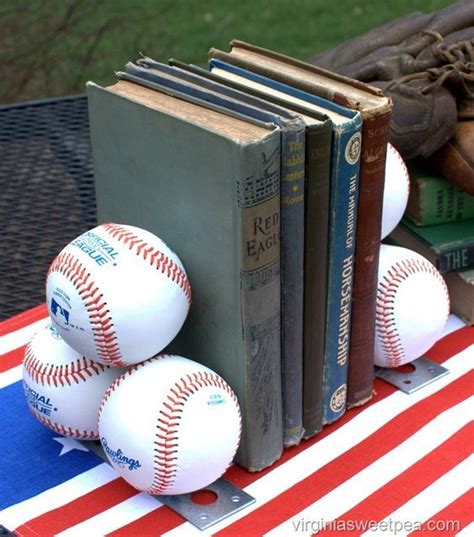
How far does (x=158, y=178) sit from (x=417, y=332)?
51 centimetres

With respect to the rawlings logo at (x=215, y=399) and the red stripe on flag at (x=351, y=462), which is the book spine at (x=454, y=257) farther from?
the rawlings logo at (x=215, y=399)

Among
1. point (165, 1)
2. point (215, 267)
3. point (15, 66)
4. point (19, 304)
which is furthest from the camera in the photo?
point (165, 1)

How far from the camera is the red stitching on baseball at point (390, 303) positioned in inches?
66.6

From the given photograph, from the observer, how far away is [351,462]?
1566 mm

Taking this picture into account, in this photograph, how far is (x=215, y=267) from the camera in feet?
4.82

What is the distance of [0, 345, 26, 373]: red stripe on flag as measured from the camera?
1.80m

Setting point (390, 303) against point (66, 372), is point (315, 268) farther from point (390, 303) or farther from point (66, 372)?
point (66, 372)

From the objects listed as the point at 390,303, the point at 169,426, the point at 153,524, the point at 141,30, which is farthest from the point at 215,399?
the point at 141,30

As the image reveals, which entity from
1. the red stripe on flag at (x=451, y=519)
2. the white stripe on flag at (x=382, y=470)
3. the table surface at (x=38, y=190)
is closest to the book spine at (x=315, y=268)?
the white stripe on flag at (x=382, y=470)

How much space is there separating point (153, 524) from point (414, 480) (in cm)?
38

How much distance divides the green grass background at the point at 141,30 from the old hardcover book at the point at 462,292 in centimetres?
229

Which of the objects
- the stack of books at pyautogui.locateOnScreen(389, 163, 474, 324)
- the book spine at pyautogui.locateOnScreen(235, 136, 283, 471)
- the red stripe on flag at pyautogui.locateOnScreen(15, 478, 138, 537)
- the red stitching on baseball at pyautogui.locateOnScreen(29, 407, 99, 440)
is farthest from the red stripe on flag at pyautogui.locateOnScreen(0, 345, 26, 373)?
the stack of books at pyautogui.locateOnScreen(389, 163, 474, 324)

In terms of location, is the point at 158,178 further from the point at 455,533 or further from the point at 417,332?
the point at 455,533

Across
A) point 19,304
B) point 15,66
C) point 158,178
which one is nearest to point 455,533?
point 158,178
